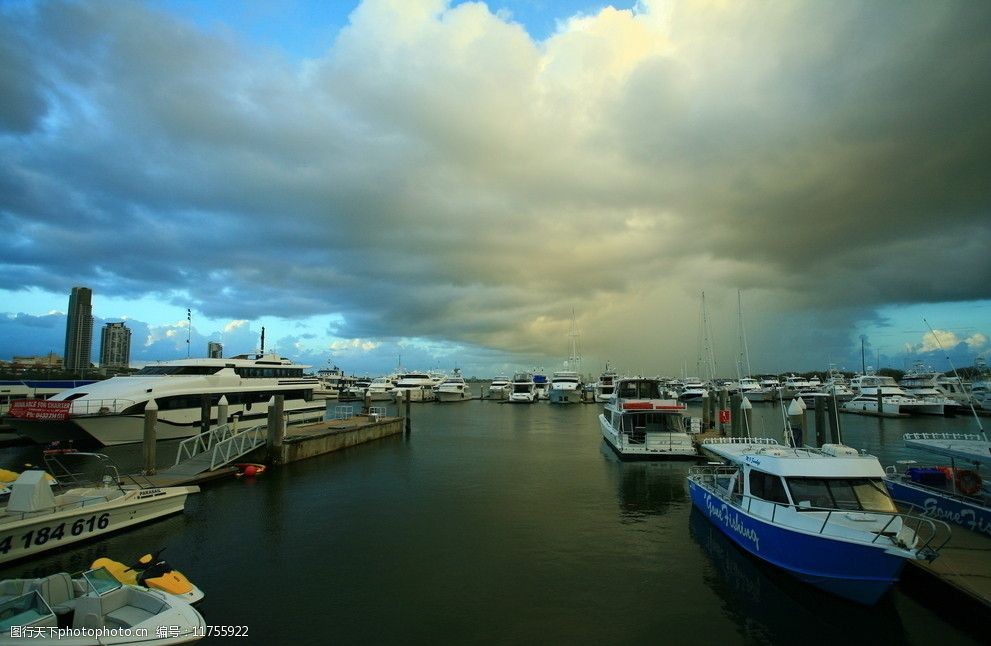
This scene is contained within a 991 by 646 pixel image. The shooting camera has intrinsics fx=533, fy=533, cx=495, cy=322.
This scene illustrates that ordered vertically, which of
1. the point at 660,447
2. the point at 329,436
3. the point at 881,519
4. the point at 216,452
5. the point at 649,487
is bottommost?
the point at 649,487

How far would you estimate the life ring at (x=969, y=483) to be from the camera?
1645cm

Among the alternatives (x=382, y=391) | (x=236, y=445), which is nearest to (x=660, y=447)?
(x=236, y=445)

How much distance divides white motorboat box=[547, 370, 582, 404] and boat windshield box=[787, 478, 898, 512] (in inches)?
3479

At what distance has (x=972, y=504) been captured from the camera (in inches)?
599

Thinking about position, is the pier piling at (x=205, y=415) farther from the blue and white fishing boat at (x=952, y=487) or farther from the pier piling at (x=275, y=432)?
the blue and white fishing boat at (x=952, y=487)

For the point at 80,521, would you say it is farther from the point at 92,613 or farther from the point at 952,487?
the point at 952,487

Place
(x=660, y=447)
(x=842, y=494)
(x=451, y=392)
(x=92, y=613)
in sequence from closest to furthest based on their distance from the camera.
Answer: (x=92, y=613) < (x=842, y=494) < (x=660, y=447) < (x=451, y=392)

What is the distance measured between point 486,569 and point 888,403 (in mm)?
74948

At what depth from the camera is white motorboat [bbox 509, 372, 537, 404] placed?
10019 centimetres

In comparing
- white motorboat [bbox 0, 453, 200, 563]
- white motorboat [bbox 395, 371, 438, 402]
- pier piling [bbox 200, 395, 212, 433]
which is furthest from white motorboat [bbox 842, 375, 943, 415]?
white motorboat [bbox 0, 453, 200, 563]

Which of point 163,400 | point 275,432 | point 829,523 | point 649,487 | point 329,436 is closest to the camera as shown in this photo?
point 829,523

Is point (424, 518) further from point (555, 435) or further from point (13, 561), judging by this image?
point (555, 435)

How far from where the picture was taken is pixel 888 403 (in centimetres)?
6950

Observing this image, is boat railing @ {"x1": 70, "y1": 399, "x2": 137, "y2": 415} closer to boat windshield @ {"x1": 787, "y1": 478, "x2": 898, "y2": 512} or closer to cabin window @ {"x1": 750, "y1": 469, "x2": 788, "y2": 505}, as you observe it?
cabin window @ {"x1": 750, "y1": 469, "x2": 788, "y2": 505}
